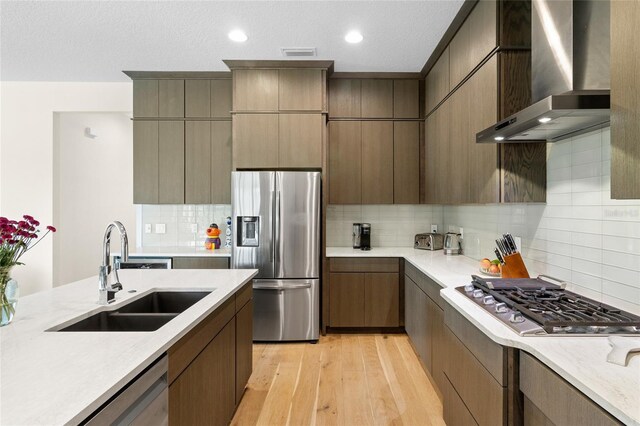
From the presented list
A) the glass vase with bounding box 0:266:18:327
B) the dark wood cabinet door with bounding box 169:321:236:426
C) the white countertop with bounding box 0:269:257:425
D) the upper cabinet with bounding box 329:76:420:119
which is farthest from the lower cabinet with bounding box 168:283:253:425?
the upper cabinet with bounding box 329:76:420:119

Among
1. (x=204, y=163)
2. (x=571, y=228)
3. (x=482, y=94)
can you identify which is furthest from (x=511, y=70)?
(x=204, y=163)

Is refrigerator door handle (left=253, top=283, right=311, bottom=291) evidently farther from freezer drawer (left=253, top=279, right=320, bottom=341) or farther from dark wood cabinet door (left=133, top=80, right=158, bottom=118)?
dark wood cabinet door (left=133, top=80, right=158, bottom=118)

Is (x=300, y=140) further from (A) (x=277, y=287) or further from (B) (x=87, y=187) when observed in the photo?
(B) (x=87, y=187)

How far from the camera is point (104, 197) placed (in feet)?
17.1

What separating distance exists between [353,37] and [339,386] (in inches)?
112

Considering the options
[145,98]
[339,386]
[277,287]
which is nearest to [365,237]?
[277,287]

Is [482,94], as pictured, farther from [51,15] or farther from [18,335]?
[51,15]

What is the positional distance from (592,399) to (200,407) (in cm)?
144

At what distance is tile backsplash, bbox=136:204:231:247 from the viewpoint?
3969 millimetres

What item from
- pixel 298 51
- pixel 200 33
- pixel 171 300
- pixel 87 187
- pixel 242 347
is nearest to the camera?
pixel 171 300

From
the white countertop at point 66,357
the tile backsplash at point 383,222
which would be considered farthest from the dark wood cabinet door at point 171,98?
the white countertop at point 66,357

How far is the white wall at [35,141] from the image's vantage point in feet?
12.6

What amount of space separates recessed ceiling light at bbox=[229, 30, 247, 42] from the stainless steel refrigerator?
119 centimetres

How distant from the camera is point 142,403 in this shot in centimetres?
100
